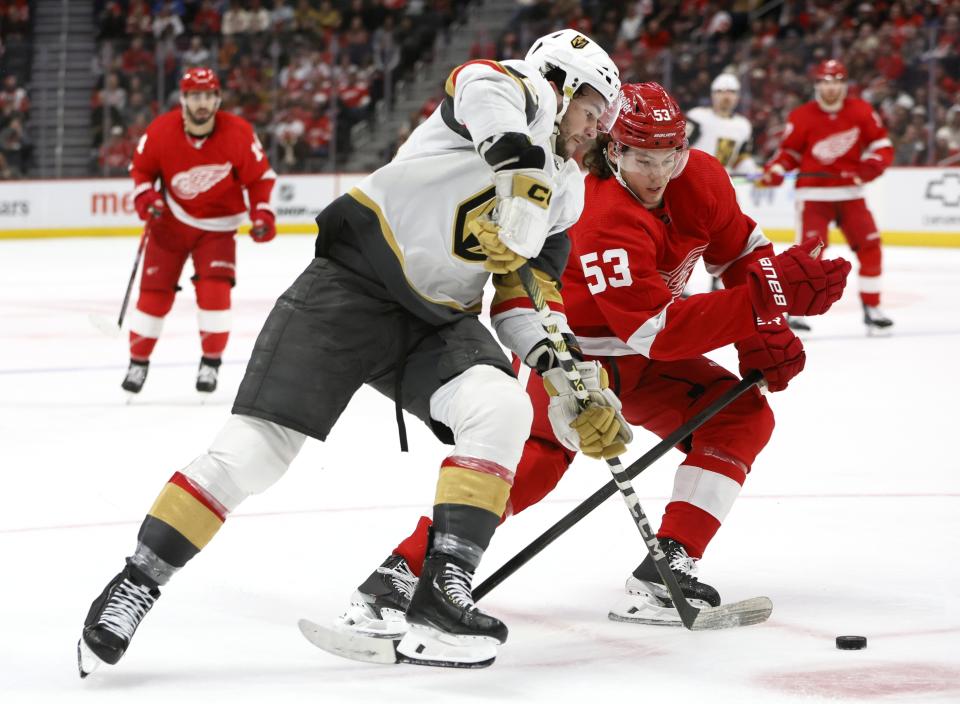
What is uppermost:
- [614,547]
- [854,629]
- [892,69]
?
[854,629]

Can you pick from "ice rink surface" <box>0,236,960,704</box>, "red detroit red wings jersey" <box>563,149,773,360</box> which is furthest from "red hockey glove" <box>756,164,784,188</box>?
"red detroit red wings jersey" <box>563,149,773,360</box>

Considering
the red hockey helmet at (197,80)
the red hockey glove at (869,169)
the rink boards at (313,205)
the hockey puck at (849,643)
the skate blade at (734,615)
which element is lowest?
the rink boards at (313,205)

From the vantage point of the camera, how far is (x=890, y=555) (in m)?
3.41

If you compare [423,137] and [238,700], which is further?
[423,137]

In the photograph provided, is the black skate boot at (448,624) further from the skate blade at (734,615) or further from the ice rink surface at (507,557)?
the skate blade at (734,615)

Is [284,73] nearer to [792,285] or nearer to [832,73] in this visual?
[832,73]

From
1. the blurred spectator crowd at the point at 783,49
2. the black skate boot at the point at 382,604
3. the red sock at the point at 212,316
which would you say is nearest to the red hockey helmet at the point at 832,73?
the red sock at the point at 212,316

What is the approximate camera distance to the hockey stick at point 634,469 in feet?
9.26

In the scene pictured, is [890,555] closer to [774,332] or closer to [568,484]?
[774,332]

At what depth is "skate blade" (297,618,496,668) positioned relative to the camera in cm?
250

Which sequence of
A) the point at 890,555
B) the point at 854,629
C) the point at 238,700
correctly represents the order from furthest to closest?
the point at 890,555 → the point at 854,629 → the point at 238,700

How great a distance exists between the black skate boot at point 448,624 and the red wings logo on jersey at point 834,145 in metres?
6.01

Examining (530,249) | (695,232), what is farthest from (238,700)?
(695,232)

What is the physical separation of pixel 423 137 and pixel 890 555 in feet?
4.89
